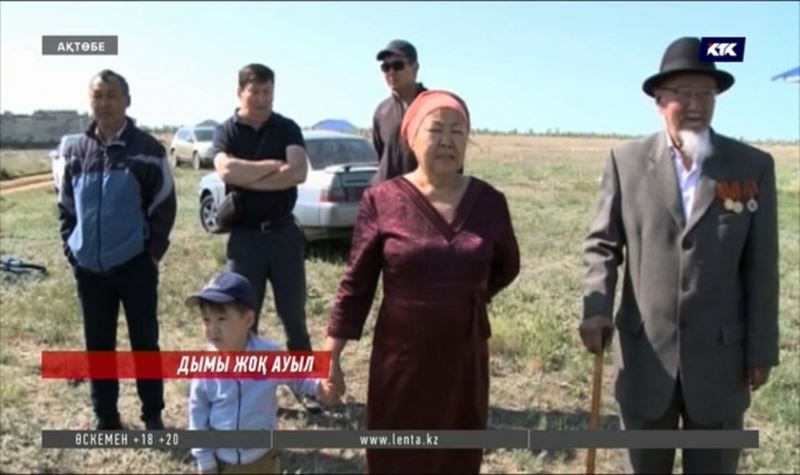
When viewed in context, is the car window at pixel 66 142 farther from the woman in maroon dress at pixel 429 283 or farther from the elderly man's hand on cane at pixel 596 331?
the elderly man's hand on cane at pixel 596 331

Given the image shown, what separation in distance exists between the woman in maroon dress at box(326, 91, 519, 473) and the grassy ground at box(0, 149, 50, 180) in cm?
123

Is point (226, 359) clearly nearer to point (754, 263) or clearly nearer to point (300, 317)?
point (300, 317)

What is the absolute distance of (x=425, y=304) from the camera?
7.26ft

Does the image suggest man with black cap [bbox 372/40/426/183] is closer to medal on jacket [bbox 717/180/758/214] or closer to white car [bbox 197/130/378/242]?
medal on jacket [bbox 717/180/758/214]

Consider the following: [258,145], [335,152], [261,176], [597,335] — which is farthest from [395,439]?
[335,152]

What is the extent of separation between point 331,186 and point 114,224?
12.4ft

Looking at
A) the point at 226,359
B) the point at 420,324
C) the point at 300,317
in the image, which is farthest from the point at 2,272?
the point at 420,324

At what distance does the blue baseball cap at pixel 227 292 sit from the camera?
98.6 inches

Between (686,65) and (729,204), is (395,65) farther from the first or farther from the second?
(729,204)

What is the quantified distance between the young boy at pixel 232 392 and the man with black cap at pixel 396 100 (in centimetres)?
104

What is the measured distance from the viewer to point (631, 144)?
93.1 inches

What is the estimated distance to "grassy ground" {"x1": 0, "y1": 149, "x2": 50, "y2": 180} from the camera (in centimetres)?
263

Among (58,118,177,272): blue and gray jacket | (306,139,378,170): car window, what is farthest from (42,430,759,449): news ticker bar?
(306,139,378,170): car window

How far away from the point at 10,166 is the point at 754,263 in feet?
7.90
